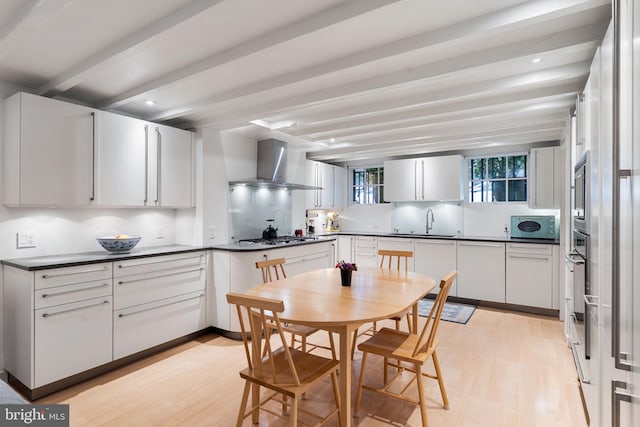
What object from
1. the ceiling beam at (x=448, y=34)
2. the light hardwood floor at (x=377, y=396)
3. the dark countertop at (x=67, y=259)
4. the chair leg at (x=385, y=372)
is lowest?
the light hardwood floor at (x=377, y=396)

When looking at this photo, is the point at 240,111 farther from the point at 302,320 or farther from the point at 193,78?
the point at 302,320

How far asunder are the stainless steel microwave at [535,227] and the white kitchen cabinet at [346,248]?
256 centimetres

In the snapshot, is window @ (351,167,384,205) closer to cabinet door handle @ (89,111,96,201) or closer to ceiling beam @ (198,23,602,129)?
ceiling beam @ (198,23,602,129)

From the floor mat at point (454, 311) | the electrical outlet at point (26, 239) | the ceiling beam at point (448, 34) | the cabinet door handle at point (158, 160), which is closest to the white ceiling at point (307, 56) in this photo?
the ceiling beam at point (448, 34)

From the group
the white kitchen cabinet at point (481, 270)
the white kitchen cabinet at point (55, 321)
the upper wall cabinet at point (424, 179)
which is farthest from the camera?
the upper wall cabinet at point (424, 179)

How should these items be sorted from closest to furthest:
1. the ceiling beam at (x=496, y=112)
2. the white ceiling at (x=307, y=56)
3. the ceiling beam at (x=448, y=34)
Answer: the ceiling beam at (x=448, y=34)
the white ceiling at (x=307, y=56)
the ceiling beam at (x=496, y=112)

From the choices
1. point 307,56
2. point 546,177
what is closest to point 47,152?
point 307,56

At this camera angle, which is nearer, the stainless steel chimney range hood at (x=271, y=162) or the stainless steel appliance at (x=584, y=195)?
the stainless steel appliance at (x=584, y=195)

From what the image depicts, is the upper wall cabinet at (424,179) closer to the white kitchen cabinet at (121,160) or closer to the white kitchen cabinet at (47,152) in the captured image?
the white kitchen cabinet at (121,160)

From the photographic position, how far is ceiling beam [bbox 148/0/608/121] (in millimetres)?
1664

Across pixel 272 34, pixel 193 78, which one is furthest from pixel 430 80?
pixel 193 78

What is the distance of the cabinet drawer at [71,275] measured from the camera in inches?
96.7

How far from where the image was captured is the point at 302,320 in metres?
1.76

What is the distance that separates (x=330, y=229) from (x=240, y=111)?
381cm
